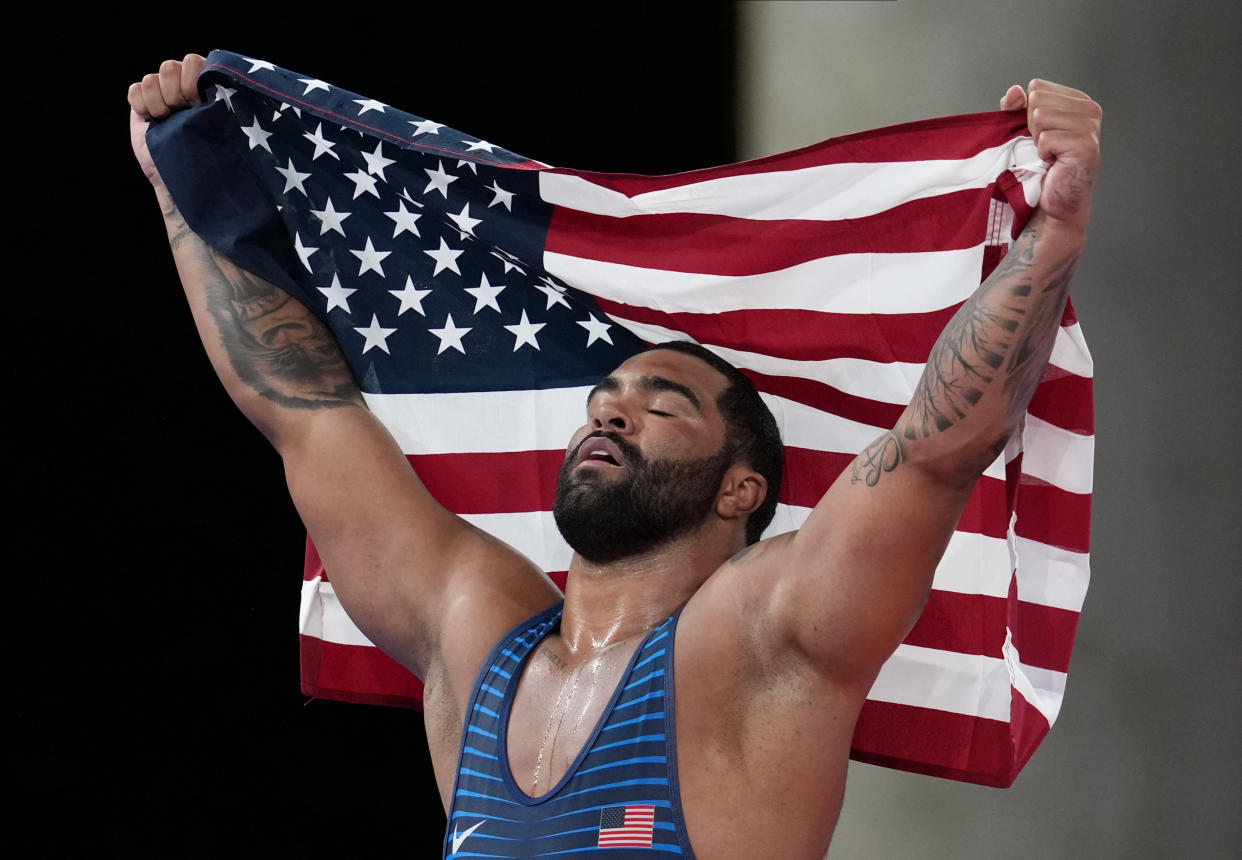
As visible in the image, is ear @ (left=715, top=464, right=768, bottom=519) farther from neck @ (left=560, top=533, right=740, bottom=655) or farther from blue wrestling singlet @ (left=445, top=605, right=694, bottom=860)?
blue wrestling singlet @ (left=445, top=605, right=694, bottom=860)

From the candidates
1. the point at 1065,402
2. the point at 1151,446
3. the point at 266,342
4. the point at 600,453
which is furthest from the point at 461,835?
the point at 1151,446

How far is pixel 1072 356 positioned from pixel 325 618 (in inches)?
54.4

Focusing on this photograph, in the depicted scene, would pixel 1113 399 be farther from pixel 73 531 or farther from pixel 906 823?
pixel 73 531

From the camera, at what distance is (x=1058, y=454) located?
177 centimetres

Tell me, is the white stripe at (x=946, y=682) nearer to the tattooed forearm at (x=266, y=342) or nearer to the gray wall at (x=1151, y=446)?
the gray wall at (x=1151, y=446)

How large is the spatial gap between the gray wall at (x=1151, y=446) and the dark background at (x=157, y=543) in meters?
1.42

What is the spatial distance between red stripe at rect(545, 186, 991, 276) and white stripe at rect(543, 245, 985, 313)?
12mm

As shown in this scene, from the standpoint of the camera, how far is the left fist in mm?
1462

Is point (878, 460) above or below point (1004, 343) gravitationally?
below

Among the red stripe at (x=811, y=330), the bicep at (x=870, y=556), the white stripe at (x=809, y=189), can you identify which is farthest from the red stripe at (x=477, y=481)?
the bicep at (x=870, y=556)

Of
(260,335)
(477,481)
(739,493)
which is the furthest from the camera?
(477,481)

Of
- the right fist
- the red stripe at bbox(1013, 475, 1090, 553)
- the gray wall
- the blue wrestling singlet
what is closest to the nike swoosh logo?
the blue wrestling singlet

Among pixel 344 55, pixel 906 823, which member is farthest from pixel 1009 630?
pixel 344 55

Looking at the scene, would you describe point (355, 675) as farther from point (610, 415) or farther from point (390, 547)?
point (610, 415)
